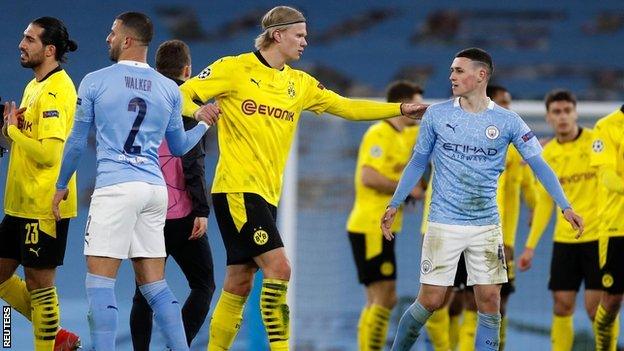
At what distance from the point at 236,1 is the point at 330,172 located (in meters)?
6.26

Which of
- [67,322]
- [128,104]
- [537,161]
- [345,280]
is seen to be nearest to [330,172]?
[345,280]

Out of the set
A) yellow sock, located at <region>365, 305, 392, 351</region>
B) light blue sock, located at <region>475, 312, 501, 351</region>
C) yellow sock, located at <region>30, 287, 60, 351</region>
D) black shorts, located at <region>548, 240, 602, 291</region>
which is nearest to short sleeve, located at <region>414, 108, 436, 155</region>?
light blue sock, located at <region>475, 312, 501, 351</region>

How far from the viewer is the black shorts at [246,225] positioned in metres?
6.86

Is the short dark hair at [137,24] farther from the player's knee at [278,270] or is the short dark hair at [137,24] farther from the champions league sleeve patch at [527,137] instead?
the champions league sleeve patch at [527,137]

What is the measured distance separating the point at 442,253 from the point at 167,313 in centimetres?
170

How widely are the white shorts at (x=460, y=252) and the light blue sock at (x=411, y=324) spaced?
0.57ft

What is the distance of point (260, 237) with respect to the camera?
6855 mm

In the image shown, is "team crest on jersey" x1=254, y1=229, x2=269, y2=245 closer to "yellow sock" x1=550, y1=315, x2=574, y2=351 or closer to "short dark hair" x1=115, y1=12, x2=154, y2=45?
"short dark hair" x1=115, y1=12, x2=154, y2=45

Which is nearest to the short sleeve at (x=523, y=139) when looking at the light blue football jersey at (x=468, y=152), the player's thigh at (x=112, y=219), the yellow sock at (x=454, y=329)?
the light blue football jersey at (x=468, y=152)

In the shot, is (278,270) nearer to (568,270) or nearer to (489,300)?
(489,300)

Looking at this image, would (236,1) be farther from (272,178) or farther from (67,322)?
(272,178)

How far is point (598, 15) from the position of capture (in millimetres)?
18297

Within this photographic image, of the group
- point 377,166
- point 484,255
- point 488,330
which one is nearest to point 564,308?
point 377,166

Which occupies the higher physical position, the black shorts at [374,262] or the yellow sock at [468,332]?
the black shorts at [374,262]
